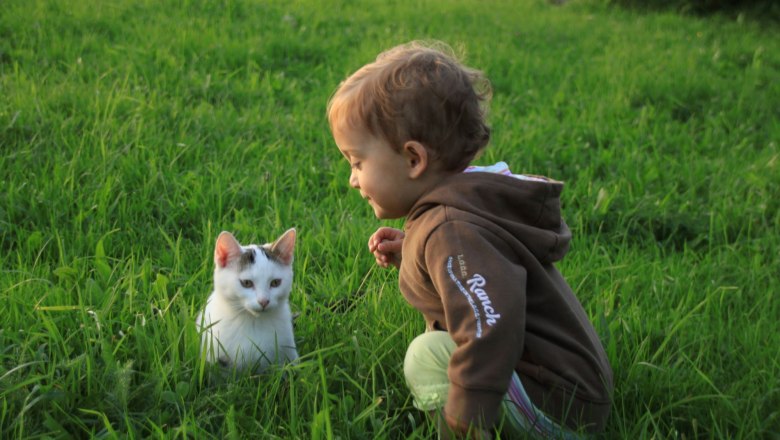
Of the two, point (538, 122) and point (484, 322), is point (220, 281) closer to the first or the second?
point (484, 322)

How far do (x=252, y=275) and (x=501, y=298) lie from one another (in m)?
0.98

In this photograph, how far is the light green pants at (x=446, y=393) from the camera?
86.3 inches

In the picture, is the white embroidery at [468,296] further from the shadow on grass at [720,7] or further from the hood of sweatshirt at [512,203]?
the shadow on grass at [720,7]

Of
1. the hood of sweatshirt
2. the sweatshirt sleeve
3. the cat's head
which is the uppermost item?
the hood of sweatshirt

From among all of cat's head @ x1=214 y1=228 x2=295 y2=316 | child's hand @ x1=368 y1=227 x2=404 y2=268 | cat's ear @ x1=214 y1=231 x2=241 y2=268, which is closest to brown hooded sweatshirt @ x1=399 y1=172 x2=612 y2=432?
child's hand @ x1=368 y1=227 x2=404 y2=268

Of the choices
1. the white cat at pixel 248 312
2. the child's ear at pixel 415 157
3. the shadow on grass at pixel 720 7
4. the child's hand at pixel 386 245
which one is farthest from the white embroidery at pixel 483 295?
the shadow on grass at pixel 720 7

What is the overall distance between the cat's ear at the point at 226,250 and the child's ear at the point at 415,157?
73 centimetres

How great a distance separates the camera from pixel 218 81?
5496 millimetres

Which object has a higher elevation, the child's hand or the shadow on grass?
the child's hand

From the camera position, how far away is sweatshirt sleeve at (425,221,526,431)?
196 cm

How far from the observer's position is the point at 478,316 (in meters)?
1.96

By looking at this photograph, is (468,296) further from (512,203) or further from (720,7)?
(720,7)

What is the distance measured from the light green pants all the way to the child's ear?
514 mm

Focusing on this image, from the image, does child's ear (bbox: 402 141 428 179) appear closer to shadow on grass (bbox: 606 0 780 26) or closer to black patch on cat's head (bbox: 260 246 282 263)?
black patch on cat's head (bbox: 260 246 282 263)
